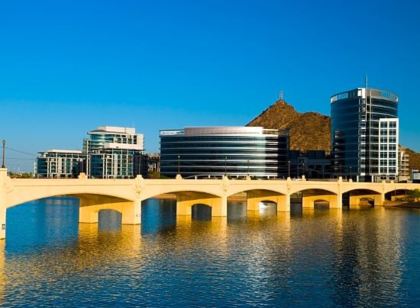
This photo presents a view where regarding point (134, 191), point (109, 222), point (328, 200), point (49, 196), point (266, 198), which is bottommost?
point (109, 222)

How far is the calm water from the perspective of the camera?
135 feet

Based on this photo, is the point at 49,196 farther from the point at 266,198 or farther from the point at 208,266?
the point at 266,198

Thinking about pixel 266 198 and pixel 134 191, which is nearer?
pixel 134 191

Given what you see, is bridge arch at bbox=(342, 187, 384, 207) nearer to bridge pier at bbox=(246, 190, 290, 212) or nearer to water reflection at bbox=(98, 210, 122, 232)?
bridge pier at bbox=(246, 190, 290, 212)

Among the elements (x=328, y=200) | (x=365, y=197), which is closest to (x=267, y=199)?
(x=328, y=200)

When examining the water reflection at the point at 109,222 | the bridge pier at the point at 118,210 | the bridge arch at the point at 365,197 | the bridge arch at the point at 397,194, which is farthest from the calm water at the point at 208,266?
the bridge arch at the point at 397,194

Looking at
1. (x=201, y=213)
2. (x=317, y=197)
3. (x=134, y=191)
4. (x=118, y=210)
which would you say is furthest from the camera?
(x=317, y=197)

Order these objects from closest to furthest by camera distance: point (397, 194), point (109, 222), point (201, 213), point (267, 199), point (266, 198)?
point (109, 222), point (201, 213), point (267, 199), point (266, 198), point (397, 194)

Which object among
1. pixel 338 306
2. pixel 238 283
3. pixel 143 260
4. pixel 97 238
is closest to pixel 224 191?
pixel 97 238

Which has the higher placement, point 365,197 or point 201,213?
point 365,197

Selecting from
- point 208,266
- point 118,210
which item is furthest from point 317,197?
point 208,266

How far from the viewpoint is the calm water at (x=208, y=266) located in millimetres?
41188

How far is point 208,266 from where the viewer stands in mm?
52875

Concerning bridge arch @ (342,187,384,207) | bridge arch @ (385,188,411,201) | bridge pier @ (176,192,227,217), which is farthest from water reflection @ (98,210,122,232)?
bridge arch @ (385,188,411,201)
